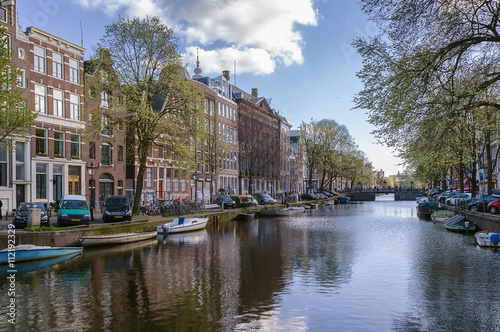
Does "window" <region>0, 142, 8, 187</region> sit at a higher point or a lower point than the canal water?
higher

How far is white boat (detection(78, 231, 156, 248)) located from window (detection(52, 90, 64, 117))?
59.8 feet

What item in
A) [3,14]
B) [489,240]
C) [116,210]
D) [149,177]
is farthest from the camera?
[149,177]

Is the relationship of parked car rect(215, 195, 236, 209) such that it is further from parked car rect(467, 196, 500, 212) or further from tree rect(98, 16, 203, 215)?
parked car rect(467, 196, 500, 212)

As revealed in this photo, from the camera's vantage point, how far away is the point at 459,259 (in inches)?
876

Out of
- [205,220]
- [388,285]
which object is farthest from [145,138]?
[388,285]

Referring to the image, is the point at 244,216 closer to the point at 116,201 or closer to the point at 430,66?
the point at 116,201

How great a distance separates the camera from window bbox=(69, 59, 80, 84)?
42406mm

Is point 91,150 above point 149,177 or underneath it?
above

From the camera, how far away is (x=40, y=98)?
38.8m

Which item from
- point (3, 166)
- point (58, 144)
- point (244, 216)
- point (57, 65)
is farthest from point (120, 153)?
point (244, 216)

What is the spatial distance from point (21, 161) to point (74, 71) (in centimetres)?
1110

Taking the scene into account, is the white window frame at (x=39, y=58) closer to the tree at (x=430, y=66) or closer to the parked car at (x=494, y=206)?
the tree at (x=430, y=66)

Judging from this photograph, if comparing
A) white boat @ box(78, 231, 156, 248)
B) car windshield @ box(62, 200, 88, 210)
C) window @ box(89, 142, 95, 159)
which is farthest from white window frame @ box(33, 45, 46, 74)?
white boat @ box(78, 231, 156, 248)

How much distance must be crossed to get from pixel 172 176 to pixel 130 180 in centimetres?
722
